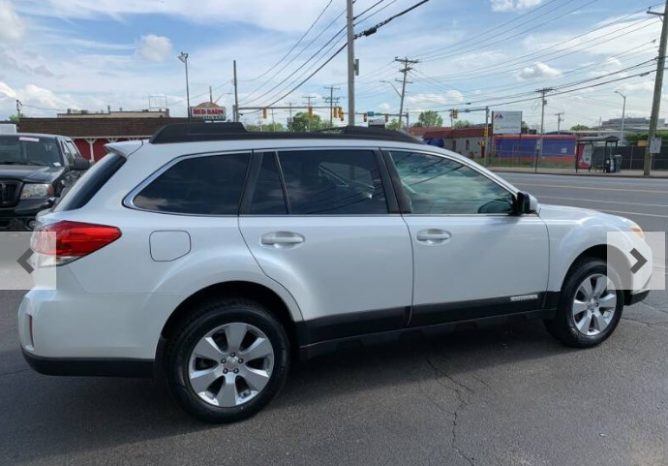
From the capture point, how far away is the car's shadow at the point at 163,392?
10.6ft

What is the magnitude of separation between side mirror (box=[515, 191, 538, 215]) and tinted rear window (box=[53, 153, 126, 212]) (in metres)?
2.82

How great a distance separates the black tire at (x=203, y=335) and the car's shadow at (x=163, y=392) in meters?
0.10

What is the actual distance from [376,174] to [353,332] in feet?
3.63

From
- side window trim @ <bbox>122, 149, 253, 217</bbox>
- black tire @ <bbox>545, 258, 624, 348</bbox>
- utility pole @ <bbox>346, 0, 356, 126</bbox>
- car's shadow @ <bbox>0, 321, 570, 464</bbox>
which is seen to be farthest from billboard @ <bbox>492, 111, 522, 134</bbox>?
side window trim @ <bbox>122, 149, 253, 217</bbox>

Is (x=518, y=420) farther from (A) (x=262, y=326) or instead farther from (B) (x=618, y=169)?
(B) (x=618, y=169)

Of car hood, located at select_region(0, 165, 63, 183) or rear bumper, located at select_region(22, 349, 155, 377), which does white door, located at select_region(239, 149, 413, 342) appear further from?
car hood, located at select_region(0, 165, 63, 183)

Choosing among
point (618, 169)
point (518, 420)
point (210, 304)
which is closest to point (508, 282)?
point (518, 420)

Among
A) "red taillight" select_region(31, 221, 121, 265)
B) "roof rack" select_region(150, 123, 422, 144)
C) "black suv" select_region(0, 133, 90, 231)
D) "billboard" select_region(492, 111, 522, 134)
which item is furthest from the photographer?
"billboard" select_region(492, 111, 522, 134)

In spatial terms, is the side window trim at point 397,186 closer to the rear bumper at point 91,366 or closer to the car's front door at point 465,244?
the car's front door at point 465,244

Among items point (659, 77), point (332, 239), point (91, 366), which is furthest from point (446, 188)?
point (659, 77)

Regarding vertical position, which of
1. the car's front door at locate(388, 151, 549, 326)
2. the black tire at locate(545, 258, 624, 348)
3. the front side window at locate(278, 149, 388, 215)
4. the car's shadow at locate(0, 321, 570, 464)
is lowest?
the car's shadow at locate(0, 321, 570, 464)

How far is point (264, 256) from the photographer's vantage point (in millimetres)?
3326

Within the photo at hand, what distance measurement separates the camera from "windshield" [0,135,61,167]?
29.2 ft

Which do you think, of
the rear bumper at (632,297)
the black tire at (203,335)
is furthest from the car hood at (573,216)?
the black tire at (203,335)
